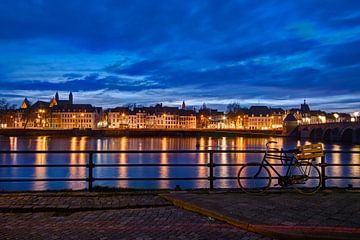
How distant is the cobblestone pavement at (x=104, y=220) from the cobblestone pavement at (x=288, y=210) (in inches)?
10.3

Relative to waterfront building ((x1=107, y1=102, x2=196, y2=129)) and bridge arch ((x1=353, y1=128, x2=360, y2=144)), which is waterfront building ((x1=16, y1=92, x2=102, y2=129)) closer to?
waterfront building ((x1=107, y1=102, x2=196, y2=129))

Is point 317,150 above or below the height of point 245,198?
above

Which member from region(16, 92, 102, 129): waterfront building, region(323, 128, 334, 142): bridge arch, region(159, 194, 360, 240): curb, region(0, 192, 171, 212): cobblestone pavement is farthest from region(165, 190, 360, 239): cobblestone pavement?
region(16, 92, 102, 129): waterfront building

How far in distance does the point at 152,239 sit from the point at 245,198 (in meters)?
3.49

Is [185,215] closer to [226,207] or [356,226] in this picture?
[226,207]

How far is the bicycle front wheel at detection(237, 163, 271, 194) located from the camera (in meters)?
9.66

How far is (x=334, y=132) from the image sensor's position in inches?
4063

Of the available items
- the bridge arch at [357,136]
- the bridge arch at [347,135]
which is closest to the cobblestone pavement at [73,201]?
the bridge arch at [357,136]

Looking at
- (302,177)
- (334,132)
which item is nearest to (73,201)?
(302,177)

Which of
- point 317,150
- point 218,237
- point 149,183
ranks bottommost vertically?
point 149,183

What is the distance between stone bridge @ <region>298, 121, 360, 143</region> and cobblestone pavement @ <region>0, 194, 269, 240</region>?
87.5 m

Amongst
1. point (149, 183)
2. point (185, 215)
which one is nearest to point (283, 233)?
point (185, 215)

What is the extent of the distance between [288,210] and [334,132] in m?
104

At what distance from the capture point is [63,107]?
181875 millimetres
